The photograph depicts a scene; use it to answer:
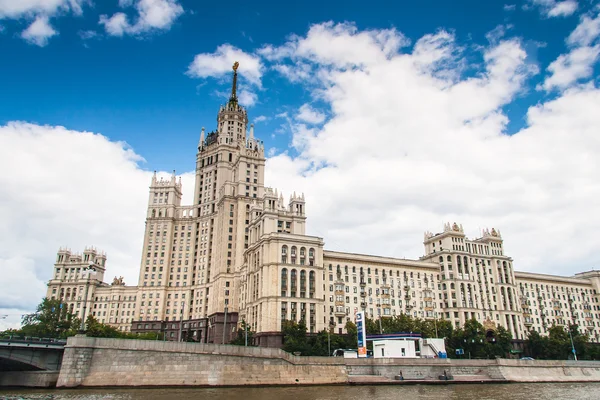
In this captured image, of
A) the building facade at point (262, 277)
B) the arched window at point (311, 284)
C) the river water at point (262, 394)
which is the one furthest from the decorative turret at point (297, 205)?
the river water at point (262, 394)

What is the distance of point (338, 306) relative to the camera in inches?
4658

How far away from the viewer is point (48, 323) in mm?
124188

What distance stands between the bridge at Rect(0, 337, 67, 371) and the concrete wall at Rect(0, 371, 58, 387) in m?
0.78

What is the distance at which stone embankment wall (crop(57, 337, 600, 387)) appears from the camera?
199 feet

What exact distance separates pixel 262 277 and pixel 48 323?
199 feet

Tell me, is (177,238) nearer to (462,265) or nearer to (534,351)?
(462,265)

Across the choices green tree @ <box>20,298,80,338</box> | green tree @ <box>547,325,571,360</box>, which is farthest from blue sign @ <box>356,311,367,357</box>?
green tree @ <box>20,298,80,338</box>

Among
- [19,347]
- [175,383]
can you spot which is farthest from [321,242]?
[19,347]

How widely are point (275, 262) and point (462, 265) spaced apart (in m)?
57.6

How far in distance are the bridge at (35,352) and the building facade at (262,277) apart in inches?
1882

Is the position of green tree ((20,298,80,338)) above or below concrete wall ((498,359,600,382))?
above

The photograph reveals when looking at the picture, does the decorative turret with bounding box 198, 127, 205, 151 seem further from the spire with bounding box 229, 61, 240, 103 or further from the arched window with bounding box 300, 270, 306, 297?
the arched window with bounding box 300, 270, 306, 297

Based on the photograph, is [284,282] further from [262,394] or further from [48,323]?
[48,323]

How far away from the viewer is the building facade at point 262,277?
380ft
